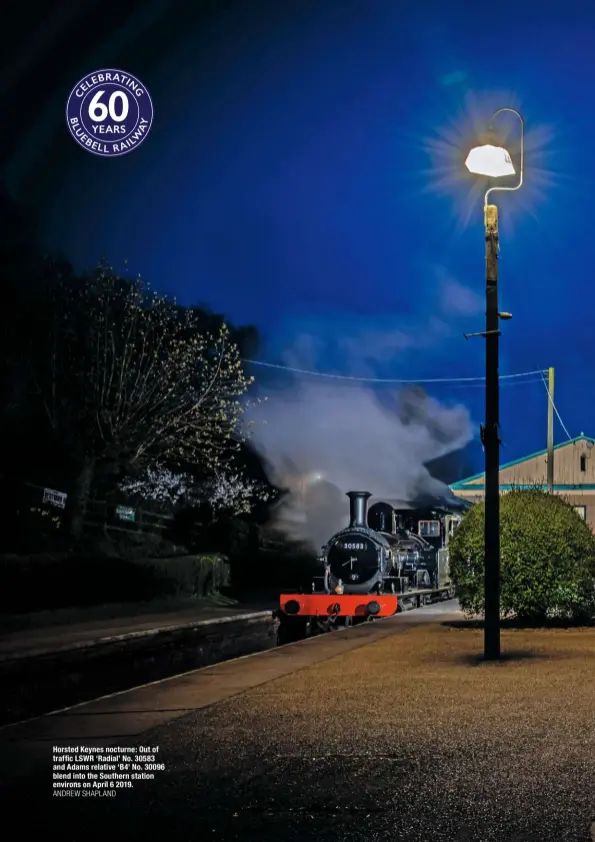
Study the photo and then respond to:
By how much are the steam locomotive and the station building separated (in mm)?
19470

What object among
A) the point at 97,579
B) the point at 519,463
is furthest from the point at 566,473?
the point at 97,579

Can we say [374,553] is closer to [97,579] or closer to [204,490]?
[97,579]

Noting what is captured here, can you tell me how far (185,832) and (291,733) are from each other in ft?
9.80

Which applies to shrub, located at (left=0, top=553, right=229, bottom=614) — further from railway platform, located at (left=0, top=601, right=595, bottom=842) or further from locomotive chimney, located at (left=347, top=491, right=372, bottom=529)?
railway platform, located at (left=0, top=601, right=595, bottom=842)

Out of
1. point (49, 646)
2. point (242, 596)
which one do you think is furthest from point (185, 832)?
point (242, 596)

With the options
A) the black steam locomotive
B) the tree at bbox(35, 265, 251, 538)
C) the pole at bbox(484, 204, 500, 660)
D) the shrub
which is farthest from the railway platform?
the tree at bbox(35, 265, 251, 538)

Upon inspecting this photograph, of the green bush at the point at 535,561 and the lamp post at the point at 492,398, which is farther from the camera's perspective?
the green bush at the point at 535,561

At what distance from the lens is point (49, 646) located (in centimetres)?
1947

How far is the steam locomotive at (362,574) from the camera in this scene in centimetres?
2412

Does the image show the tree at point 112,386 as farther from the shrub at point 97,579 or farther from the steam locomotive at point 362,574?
the steam locomotive at point 362,574

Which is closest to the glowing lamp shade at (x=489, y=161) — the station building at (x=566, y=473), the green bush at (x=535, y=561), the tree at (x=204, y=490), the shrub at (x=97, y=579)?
the green bush at (x=535, y=561)

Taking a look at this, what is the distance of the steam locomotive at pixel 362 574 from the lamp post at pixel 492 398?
9483 millimetres

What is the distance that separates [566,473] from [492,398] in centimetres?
3444

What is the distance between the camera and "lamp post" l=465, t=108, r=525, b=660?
13809 millimetres
